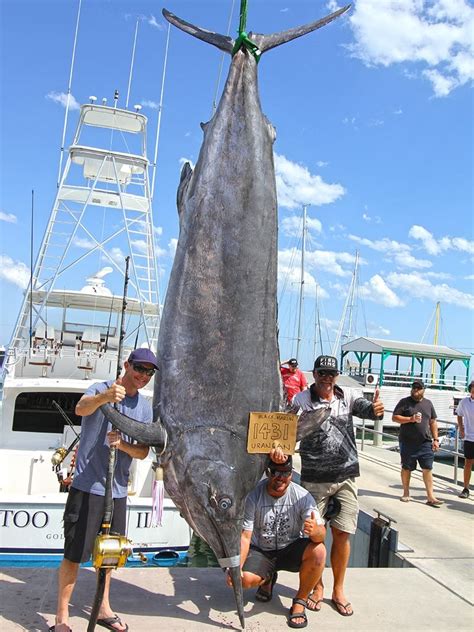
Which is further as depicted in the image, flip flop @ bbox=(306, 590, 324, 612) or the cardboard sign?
flip flop @ bbox=(306, 590, 324, 612)

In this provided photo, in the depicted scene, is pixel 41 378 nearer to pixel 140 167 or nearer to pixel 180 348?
pixel 140 167

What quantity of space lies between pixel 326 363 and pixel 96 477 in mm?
1161

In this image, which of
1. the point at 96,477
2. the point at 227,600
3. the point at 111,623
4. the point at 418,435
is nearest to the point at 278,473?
the point at 227,600

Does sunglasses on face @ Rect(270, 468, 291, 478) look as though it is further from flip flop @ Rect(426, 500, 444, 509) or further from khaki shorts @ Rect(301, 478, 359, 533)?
flip flop @ Rect(426, 500, 444, 509)

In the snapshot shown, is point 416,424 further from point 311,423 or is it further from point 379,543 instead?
point 311,423

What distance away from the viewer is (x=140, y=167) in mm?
8180

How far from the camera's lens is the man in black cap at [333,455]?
9.08ft

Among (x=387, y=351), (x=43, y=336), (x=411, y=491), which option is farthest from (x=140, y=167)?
(x=387, y=351)

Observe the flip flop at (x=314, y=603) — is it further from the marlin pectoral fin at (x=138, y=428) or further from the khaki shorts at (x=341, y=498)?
the marlin pectoral fin at (x=138, y=428)

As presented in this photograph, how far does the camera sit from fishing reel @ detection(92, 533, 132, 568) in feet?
7.06

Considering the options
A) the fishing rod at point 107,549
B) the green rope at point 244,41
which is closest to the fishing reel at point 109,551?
the fishing rod at point 107,549

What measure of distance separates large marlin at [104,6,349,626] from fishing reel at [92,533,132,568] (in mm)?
313

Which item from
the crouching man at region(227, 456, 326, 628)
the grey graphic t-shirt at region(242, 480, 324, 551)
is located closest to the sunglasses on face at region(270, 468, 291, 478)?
the crouching man at region(227, 456, 326, 628)

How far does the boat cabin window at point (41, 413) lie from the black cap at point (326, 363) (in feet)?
14.9
